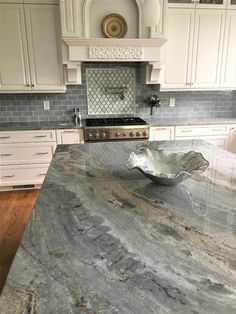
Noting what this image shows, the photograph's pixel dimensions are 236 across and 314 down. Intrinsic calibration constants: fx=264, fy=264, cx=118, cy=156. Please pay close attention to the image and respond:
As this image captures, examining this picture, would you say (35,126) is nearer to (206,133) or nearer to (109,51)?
(109,51)

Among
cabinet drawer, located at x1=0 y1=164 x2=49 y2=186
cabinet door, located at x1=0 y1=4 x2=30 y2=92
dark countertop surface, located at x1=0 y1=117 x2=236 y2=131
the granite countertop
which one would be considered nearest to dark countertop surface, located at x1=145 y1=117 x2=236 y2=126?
dark countertop surface, located at x1=0 y1=117 x2=236 y2=131

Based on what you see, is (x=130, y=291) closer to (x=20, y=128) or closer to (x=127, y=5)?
(x=20, y=128)

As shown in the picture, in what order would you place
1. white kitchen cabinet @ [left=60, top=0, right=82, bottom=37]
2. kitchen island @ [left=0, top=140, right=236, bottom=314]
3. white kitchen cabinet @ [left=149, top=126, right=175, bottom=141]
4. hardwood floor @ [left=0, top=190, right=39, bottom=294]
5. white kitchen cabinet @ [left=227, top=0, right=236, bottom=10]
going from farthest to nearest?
1. white kitchen cabinet @ [left=149, top=126, right=175, bottom=141]
2. white kitchen cabinet @ [left=227, top=0, right=236, bottom=10]
3. white kitchen cabinet @ [left=60, top=0, right=82, bottom=37]
4. hardwood floor @ [left=0, top=190, right=39, bottom=294]
5. kitchen island @ [left=0, top=140, right=236, bottom=314]

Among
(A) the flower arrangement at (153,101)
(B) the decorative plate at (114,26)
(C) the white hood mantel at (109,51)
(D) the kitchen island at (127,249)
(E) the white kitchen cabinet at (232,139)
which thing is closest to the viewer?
(D) the kitchen island at (127,249)

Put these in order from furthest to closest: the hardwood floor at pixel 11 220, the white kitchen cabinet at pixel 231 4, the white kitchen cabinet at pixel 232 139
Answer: the white kitchen cabinet at pixel 232 139, the white kitchen cabinet at pixel 231 4, the hardwood floor at pixel 11 220

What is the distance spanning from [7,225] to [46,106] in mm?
1737

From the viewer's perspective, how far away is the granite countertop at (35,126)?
3354mm

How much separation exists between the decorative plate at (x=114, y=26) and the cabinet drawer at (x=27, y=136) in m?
1.46

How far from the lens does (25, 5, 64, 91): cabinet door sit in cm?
321

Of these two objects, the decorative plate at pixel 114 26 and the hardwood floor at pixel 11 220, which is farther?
the decorative plate at pixel 114 26

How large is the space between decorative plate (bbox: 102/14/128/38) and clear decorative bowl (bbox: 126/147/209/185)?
2217 mm

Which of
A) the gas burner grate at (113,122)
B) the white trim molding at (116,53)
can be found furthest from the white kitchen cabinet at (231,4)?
the gas burner grate at (113,122)

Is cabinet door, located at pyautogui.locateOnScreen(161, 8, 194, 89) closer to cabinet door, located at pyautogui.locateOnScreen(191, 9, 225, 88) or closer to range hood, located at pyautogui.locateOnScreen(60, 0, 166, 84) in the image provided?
cabinet door, located at pyautogui.locateOnScreen(191, 9, 225, 88)

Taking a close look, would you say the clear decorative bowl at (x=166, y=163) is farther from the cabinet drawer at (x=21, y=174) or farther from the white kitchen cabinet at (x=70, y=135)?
the cabinet drawer at (x=21, y=174)
